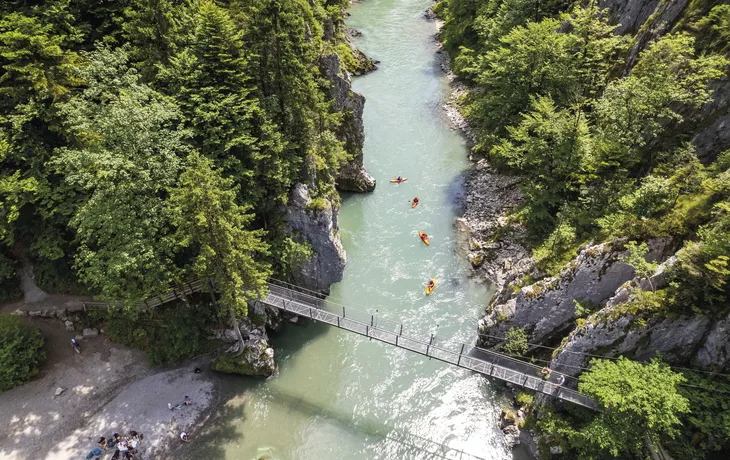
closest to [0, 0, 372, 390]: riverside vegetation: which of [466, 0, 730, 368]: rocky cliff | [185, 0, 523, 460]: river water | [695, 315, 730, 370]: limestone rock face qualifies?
[185, 0, 523, 460]: river water

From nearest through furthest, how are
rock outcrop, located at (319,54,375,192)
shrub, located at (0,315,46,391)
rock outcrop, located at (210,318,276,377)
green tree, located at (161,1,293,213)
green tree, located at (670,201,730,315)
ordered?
green tree, located at (670,201,730,315) < green tree, located at (161,1,293,213) < shrub, located at (0,315,46,391) < rock outcrop, located at (210,318,276,377) < rock outcrop, located at (319,54,375,192)

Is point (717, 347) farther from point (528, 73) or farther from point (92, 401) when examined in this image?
point (92, 401)

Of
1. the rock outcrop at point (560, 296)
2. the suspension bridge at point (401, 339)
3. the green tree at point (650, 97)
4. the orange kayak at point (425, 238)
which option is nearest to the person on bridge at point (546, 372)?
the suspension bridge at point (401, 339)

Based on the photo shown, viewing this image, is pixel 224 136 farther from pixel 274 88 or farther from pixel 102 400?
pixel 102 400

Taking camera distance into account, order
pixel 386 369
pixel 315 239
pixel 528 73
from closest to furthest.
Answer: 1. pixel 386 369
2. pixel 315 239
3. pixel 528 73

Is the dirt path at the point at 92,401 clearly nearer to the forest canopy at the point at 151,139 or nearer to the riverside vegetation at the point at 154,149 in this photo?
the riverside vegetation at the point at 154,149

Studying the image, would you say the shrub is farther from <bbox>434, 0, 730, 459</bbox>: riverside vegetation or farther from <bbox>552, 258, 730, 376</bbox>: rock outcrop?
<bbox>552, 258, 730, 376</bbox>: rock outcrop

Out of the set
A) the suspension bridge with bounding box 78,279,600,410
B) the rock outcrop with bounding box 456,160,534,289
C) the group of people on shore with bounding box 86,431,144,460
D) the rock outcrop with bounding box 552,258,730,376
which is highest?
the rock outcrop with bounding box 552,258,730,376

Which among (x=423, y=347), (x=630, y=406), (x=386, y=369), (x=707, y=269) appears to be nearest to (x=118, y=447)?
(x=386, y=369)
